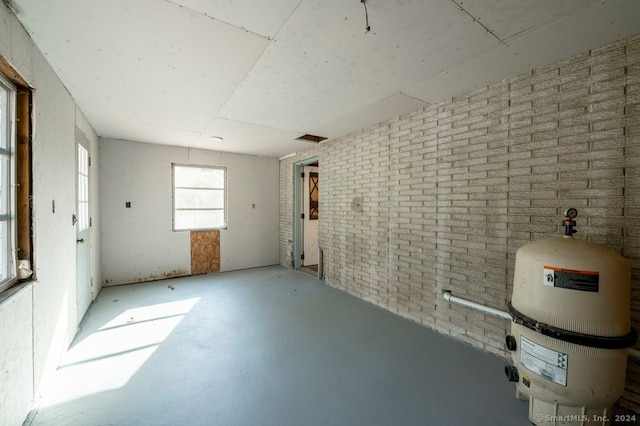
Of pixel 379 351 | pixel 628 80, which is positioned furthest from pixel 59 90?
pixel 628 80

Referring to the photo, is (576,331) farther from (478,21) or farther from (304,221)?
(304,221)

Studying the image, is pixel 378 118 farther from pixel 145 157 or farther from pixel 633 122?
pixel 145 157

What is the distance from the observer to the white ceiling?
1.63 metres

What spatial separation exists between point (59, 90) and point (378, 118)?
3550 millimetres

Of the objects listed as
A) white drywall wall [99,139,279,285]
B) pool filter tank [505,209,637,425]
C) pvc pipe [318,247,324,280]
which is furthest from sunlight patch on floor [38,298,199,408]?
pool filter tank [505,209,637,425]

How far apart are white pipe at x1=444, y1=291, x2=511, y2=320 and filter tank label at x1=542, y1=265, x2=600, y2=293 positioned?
83 centimetres

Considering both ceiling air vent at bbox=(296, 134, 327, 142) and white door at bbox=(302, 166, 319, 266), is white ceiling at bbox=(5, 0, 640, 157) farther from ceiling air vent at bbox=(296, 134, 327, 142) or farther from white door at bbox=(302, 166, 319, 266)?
white door at bbox=(302, 166, 319, 266)

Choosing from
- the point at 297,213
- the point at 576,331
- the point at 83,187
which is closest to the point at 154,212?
the point at 83,187

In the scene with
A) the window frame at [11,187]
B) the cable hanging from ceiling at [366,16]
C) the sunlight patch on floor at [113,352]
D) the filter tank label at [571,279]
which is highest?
the cable hanging from ceiling at [366,16]

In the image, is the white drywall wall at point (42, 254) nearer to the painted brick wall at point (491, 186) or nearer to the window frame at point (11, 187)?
the window frame at point (11, 187)

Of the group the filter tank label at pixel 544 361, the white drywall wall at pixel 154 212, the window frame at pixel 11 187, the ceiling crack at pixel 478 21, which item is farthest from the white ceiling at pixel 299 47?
the filter tank label at pixel 544 361

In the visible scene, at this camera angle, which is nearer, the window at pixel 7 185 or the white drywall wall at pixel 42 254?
the white drywall wall at pixel 42 254

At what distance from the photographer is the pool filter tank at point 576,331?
5.06 feet

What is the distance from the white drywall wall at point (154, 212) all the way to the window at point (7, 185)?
3421 millimetres
